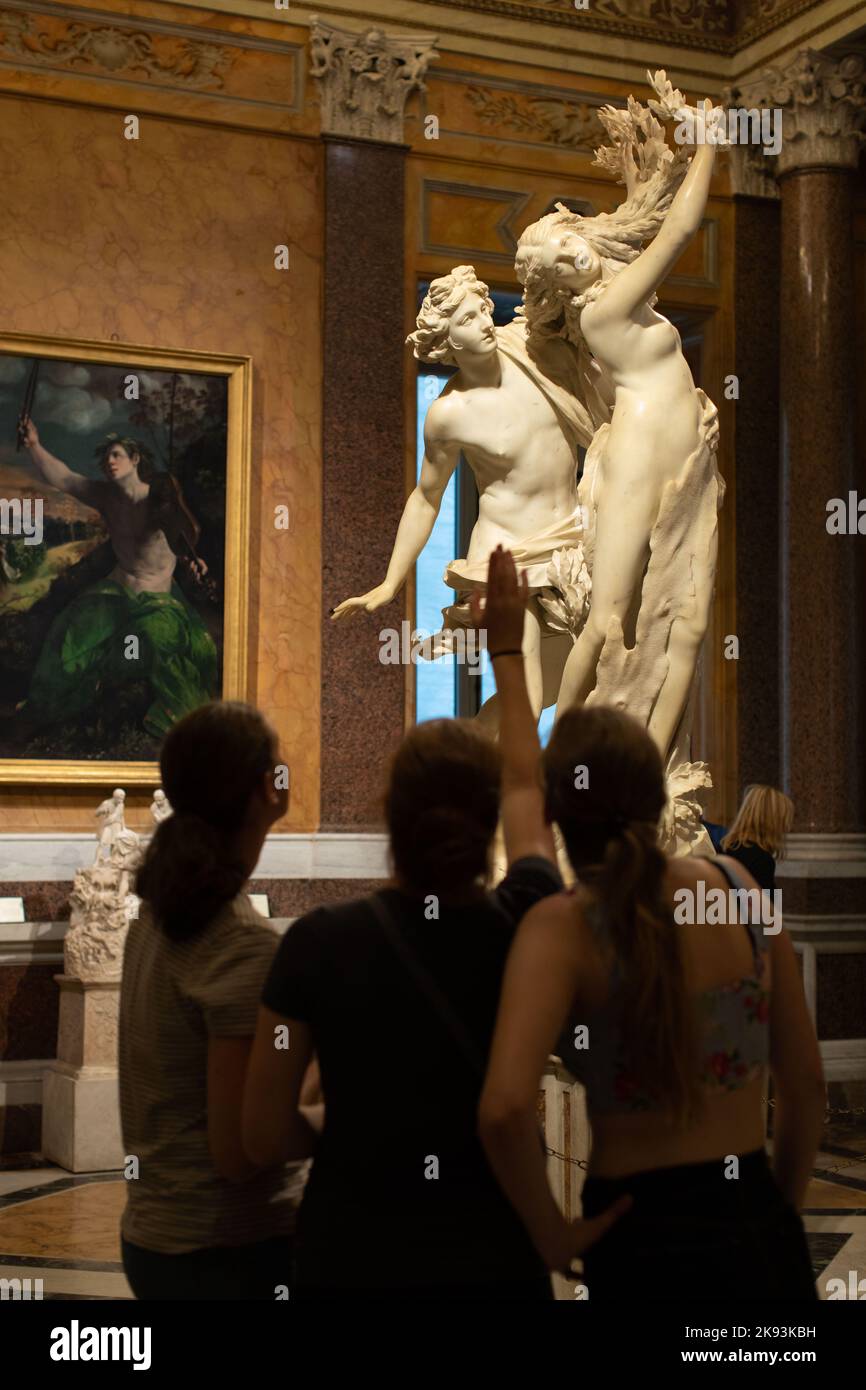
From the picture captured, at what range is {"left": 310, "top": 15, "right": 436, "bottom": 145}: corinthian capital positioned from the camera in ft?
29.5

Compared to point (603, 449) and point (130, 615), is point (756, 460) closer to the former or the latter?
point (130, 615)

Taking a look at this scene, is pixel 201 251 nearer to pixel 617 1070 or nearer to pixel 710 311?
pixel 710 311

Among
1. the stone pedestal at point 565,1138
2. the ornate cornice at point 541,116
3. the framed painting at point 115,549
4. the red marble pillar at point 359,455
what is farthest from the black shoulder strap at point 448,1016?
the ornate cornice at point 541,116

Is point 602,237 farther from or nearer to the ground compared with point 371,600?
farther from the ground

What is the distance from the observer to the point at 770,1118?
736 centimetres

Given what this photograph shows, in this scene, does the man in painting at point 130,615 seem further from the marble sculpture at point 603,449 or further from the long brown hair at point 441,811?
the long brown hair at point 441,811

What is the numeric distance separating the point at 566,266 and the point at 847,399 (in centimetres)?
444

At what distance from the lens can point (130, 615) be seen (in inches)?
332

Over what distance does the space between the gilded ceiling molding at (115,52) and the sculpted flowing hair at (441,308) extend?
3554 mm

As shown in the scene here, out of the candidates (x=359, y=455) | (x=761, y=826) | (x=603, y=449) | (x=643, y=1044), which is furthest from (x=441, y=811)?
(x=359, y=455)

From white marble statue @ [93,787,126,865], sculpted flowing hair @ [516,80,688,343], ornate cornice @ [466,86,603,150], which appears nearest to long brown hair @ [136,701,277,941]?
sculpted flowing hair @ [516,80,688,343]

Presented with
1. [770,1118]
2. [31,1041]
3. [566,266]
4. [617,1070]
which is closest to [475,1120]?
[617,1070]

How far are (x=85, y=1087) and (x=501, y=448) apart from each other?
→ 3478mm

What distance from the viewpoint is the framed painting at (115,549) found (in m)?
8.21
